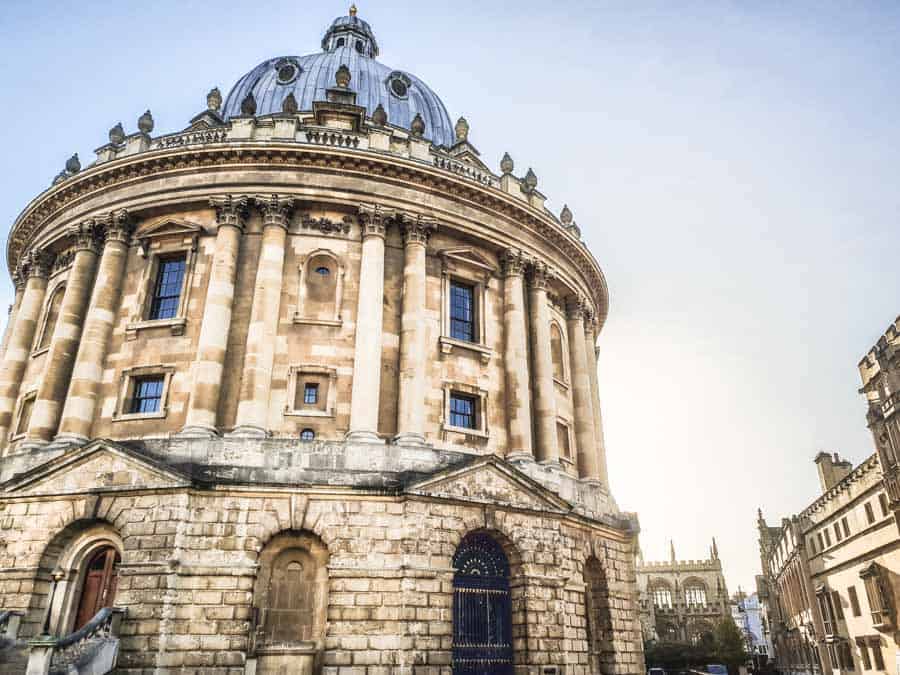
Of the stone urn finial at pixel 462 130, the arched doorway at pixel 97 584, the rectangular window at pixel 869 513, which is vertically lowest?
the arched doorway at pixel 97 584

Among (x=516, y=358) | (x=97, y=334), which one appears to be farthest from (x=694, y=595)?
(x=97, y=334)

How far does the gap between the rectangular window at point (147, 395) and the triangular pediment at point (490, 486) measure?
30.0 feet

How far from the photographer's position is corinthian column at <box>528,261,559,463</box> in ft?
85.8

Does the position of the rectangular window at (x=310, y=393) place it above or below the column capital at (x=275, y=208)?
below

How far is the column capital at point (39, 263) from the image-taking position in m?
28.0

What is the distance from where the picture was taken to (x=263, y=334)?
2230 cm

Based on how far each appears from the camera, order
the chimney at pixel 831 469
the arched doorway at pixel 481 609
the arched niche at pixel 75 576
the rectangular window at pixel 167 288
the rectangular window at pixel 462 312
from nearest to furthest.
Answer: the arched niche at pixel 75 576 → the arched doorway at pixel 481 609 → the rectangular window at pixel 167 288 → the rectangular window at pixel 462 312 → the chimney at pixel 831 469

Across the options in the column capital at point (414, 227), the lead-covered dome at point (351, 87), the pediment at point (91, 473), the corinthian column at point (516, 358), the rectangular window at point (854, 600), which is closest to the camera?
the pediment at point (91, 473)

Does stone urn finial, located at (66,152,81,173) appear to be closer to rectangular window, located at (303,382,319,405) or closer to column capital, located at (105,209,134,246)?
column capital, located at (105,209,134,246)

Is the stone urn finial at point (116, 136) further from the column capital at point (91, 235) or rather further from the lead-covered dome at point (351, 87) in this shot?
the lead-covered dome at point (351, 87)

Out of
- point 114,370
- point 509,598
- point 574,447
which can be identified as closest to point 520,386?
point 574,447

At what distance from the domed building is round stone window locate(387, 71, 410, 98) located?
877 cm

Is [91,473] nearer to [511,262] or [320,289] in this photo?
[320,289]

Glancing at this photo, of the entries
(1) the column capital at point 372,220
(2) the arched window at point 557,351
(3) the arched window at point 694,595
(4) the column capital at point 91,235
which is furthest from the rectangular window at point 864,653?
(3) the arched window at point 694,595
